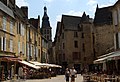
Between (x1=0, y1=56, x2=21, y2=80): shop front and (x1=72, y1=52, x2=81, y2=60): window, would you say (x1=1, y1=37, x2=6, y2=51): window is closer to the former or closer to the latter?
(x1=0, y1=56, x2=21, y2=80): shop front

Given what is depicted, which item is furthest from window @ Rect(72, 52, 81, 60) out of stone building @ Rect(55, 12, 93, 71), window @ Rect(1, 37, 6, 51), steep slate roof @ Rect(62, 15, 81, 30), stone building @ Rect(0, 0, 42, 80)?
window @ Rect(1, 37, 6, 51)

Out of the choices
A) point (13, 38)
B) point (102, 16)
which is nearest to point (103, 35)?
point (102, 16)

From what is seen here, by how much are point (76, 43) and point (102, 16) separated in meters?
12.6

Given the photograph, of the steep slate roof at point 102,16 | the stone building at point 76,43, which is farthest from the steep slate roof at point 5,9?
the stone building at point 76,43

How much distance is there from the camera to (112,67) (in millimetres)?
35188

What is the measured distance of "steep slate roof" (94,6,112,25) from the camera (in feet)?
187

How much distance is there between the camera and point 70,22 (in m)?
71.7

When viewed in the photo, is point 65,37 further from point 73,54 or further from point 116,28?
point 116,28

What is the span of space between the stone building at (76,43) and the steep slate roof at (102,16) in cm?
914

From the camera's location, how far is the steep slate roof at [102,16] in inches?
2247

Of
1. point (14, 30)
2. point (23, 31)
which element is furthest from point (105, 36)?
point (14, 30)

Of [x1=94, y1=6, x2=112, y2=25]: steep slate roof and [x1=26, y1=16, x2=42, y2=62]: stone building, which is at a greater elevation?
[x1=94, y1=6, x2=112, y2=25]: steep slate roof

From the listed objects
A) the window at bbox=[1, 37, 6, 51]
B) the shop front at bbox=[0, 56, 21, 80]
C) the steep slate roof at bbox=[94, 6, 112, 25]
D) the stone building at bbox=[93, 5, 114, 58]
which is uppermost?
the steep slate roof at bbox=[94, 6, 112, 25]

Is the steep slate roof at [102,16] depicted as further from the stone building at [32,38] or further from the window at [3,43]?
the window at [3,43]
